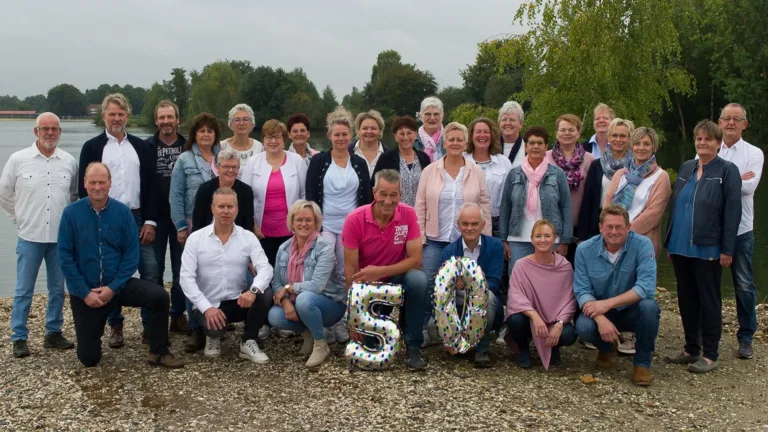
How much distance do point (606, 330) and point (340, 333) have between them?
8.17ft

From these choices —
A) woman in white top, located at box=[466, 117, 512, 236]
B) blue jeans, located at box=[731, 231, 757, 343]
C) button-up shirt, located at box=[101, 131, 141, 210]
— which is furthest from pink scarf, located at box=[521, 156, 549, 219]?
button-up shirt, located at box=[101, 131, 141, 210]

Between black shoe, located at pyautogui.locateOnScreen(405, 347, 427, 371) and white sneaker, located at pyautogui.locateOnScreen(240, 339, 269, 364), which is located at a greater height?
black shoe, located at pyautogui.locateOnScreen(405, 347, 427, 371)

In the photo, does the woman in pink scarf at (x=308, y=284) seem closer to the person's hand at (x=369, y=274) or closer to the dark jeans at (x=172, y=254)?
the person's hand at (x=369, y=274)

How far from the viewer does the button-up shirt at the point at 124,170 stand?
6.61 meters

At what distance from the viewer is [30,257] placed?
253 inches

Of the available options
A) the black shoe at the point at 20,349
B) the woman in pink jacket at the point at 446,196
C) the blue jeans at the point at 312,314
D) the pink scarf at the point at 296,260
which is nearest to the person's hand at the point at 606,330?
the woman in pink jacket at the point at 446,196

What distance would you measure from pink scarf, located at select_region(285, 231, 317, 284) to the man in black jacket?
1427mm

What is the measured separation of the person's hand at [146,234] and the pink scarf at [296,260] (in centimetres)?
141

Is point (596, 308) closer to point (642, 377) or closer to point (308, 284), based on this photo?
point (642, 377)

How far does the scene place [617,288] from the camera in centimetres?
584

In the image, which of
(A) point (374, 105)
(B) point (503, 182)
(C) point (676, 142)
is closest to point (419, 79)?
(A) point (374, 105)

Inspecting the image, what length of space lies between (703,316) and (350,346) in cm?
306

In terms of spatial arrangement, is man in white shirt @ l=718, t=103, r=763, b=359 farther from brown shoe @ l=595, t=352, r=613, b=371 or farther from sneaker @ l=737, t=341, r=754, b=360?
brown shoe @ l=595, t=352, r=613, b=371

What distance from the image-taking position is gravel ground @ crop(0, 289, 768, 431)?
4992 millimetres
